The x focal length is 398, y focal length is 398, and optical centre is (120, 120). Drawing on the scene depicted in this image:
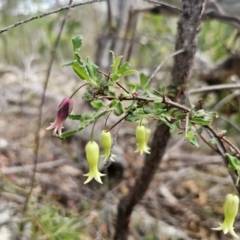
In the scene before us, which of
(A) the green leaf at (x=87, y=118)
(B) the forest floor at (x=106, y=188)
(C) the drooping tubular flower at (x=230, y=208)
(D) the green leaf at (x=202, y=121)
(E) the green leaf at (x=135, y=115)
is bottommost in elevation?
(B) the forest floor at (x=106, y=188)

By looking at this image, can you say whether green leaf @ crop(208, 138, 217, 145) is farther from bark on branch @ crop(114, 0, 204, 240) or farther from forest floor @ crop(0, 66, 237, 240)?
forest floor @ crop(0, 66, 237, 240)

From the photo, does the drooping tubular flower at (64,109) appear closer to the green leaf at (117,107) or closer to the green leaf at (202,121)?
the green leaf at (117,107)

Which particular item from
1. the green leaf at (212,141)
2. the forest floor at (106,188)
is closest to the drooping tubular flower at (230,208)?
the green leaf at (212,141)

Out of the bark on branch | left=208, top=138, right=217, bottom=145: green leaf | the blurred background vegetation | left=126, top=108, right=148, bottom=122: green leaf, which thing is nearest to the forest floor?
the blurred background vegetation

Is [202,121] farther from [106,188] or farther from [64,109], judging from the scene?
[106,188]

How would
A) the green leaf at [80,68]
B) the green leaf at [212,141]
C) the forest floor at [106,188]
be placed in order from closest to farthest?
the green leaf at [80,68] → the green leaf at [212,141] → the forest floor at [106,188]

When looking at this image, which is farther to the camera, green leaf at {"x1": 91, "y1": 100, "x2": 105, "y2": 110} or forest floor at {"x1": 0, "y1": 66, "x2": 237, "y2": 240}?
forest floor at {"x1": 0, "y1": 66, "x2": 237, "y2": 240}

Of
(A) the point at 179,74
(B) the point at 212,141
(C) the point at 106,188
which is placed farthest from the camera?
(C) the point at 106,188

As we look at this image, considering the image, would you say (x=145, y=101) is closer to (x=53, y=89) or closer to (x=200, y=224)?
(x=200, y=224)

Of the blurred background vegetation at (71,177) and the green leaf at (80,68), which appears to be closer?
the green leaf at (80,68)

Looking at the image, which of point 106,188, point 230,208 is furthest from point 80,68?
point 106,188

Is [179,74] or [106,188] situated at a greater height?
[179,74]

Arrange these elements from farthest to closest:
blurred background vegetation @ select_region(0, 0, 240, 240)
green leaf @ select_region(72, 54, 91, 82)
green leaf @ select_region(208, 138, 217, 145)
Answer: blurred background vegetation @ select_region(0, 0, 240, 240)
green leaf @ select_region(208, 138, 217, 145)
green leaf @ select_region(72, 54, 91, 82)

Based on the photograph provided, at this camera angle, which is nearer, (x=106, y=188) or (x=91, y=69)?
(x=91, y=69)
